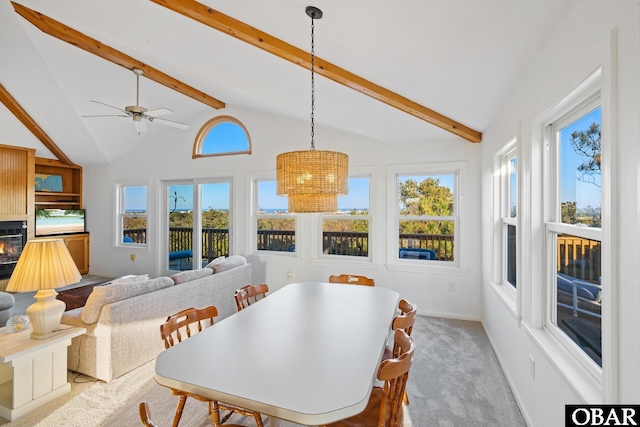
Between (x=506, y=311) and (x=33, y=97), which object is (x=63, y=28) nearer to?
(x=33, y=97)

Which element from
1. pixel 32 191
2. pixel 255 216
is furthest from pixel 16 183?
pixel 255 216

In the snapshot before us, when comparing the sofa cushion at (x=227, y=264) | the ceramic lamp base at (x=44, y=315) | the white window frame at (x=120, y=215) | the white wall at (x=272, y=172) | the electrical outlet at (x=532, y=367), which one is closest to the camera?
the electrical outlet at (x=532, y=367)

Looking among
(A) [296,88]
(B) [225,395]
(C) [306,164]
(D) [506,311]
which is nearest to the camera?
(B) [225,395]

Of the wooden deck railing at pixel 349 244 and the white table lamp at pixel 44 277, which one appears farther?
the white table lamp at pixel 44 277

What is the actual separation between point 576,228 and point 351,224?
3229 mm

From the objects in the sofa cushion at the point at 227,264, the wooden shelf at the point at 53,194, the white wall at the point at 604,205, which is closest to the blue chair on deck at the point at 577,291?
the white wall at the point at 604,205

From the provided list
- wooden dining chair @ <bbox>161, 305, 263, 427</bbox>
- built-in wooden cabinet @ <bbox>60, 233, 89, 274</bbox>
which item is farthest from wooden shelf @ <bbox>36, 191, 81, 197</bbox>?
wooden dining chair @ <bbox>161, 305, 263, 427</bbox>

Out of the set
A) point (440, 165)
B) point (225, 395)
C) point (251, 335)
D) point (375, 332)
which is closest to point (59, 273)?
point (251, 335)

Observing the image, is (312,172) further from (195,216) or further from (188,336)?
(195,216)

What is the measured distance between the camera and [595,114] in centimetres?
148

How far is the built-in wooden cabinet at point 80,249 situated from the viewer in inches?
253

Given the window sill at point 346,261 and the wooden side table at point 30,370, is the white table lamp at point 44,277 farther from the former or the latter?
the window sill at point 346,261

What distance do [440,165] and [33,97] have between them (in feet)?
20.8

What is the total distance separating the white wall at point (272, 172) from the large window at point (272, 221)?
0.20 metres
